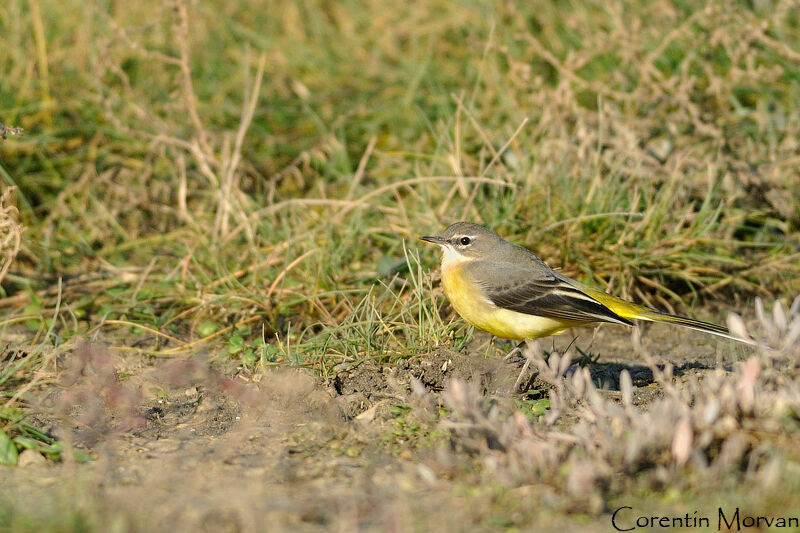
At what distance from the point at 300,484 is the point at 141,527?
0.79 m

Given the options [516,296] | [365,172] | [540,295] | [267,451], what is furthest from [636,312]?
[365,172]

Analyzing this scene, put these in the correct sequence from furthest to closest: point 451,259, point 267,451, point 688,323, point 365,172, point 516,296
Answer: point 365,172
point 451,259
point 516,296
point 688,323
point 267,451

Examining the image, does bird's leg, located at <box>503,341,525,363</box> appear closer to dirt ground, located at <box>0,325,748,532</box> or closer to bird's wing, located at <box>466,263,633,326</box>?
dirt ground, located at <box>0,325,748,532</box>

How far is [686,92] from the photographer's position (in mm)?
6898

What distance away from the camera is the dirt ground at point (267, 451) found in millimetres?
3367

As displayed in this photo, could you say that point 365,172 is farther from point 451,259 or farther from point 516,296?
point 516,296

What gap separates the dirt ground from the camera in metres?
3.37

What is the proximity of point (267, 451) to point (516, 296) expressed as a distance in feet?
5.88

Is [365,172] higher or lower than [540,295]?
lower

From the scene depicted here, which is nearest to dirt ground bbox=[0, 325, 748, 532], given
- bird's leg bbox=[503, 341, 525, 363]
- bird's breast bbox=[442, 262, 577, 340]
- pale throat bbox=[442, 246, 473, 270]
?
bird's leg bbox=[503, 341, 525, 363]

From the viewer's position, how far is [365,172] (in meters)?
7.59

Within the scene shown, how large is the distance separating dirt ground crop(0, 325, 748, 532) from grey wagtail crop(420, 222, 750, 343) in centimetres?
26

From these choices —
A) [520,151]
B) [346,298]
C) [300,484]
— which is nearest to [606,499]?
[300,484]

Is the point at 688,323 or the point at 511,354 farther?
the point at 511,354
